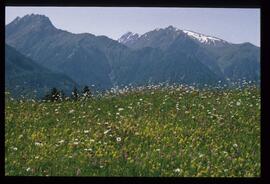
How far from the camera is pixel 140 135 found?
5555mm

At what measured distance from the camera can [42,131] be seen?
226 inches

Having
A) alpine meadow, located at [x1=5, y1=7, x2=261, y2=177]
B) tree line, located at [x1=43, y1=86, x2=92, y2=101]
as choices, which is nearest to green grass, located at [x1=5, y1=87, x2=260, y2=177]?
alpine meadow, located at [x1=5, y1=7, x2=261, y2=177]

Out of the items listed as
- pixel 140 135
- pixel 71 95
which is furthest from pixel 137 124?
pixel 71 95

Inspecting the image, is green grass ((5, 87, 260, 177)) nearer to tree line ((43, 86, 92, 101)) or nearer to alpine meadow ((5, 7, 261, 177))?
alpine meadow ((5, 7, 261, 177))

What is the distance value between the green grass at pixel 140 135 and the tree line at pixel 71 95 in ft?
0.36

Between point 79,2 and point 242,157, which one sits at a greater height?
point 79,2

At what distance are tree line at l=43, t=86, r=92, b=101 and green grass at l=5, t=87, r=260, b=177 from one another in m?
0.11

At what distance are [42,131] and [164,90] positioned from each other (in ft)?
5.96

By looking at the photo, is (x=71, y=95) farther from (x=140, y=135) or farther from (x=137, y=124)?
(x=140, y=135)

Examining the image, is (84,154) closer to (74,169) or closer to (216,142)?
(74,169)

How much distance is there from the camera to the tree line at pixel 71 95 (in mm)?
6789

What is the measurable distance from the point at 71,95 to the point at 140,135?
1579mm

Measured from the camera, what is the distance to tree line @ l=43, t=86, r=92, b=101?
6.79m
